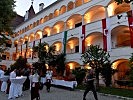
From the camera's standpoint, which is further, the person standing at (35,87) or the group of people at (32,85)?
the group of people at (32,85)

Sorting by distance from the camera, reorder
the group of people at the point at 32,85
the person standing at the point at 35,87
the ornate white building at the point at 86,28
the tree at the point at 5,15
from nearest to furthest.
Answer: the person standing at the point at 35,87, the group of people at the point at 32,85, the tree at the point at 5,15, the ornate white building at the point at 86,28

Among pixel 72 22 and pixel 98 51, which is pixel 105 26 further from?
pixel 72 22

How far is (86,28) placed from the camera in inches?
1153

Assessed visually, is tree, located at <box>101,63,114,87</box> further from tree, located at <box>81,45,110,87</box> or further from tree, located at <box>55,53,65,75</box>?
tree, located at <box>55,53,65,75</box>

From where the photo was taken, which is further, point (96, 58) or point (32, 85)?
point (96, 58)

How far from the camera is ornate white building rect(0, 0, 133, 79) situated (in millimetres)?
25181

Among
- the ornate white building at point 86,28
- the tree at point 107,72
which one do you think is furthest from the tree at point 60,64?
the tree at point 107,72

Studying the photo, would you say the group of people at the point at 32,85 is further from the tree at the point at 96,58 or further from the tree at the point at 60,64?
the tree at the point at 60,64

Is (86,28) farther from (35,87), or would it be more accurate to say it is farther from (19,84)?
(35,87)

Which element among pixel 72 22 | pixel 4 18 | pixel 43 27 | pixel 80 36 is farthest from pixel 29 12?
pixel 4 18

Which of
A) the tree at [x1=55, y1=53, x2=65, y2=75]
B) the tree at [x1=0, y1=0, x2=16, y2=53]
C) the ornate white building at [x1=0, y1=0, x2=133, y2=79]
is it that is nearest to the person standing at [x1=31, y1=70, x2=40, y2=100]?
the tree at [x1=0, y1=0, x2=16, y2=53]

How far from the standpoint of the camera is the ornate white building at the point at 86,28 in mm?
25181

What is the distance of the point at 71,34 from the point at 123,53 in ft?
33.7

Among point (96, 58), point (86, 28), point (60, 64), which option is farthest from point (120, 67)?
point (60, 64)
